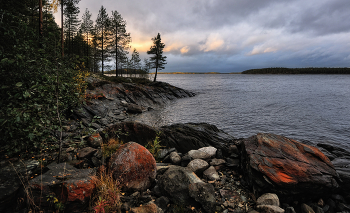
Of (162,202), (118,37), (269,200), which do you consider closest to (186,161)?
(162,202)

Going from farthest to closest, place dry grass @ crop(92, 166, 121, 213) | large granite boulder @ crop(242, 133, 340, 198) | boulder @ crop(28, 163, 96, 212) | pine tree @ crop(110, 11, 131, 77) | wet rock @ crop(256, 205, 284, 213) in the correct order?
pine tree @ crop(110, 11, 131, 77) < large granite boulder @ crop(242, 133, 340, 198) < wet rock @ crop(256, 205, 284, 213) < dry grass @ crop(92, 166, 121, 213) < boulder @ crop(28, 163, 96, 212)

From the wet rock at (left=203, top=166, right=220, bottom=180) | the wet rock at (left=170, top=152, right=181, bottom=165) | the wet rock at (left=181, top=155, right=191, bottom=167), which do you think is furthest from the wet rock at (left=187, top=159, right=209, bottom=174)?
the wet rock at (left=170, top=152, right=181, bottom=165)

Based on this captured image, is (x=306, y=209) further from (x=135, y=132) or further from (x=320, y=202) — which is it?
(x=135, y=132)

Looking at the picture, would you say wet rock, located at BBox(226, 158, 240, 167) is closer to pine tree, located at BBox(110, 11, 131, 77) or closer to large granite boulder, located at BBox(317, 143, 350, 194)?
large granite boulder, located at BBox(317, 143, 350, 194)

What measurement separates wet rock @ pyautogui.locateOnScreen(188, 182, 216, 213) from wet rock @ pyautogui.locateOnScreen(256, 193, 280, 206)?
147 cm

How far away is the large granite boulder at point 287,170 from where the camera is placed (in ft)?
16.6

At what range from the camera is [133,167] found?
4812 millimetres

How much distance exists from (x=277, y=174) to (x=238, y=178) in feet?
4.46

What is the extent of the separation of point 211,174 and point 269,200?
1928 millimetres

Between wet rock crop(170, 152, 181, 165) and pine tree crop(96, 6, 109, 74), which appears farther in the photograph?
pine tree crop(96, 6, 109, 74)

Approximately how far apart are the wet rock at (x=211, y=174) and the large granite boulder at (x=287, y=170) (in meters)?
1.09

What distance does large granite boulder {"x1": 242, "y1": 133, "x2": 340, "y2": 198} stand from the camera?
16.6 feet

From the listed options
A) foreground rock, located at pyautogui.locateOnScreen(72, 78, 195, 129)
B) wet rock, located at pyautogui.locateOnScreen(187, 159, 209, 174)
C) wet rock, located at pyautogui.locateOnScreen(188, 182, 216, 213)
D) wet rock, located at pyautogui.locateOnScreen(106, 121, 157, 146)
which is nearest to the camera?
wet rock, located at pyautogui.locateOnScreen(188, 182, 216, 213)

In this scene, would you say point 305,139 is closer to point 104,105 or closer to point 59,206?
point 59,206
